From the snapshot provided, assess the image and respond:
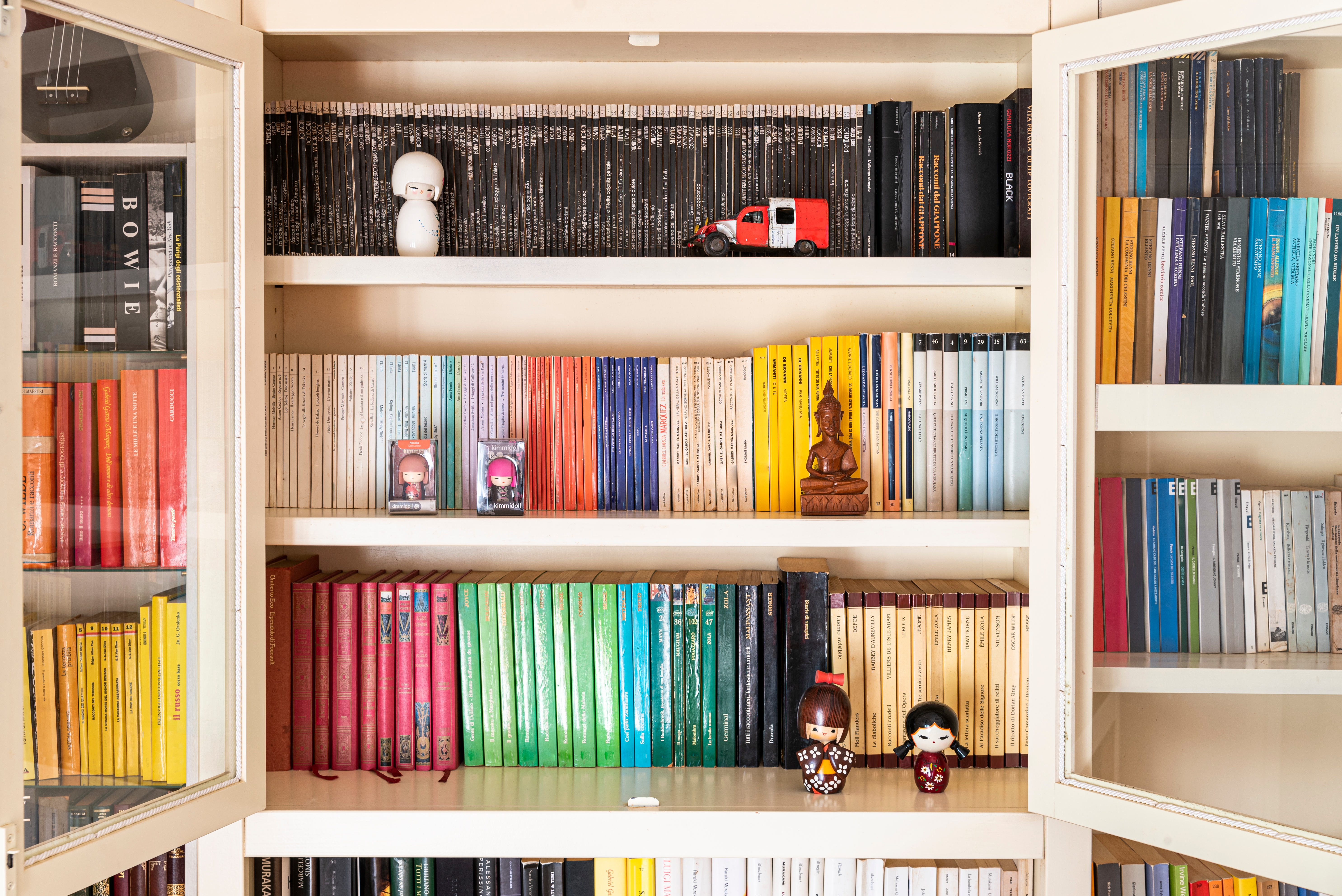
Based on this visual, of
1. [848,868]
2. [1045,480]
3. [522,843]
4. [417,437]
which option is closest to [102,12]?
[417,437]

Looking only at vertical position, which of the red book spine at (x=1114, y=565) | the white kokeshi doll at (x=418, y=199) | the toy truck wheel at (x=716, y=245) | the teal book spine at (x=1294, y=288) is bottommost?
the red book spine at (x=1114, y=565)

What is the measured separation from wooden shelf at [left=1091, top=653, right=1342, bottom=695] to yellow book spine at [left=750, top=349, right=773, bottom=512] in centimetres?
50

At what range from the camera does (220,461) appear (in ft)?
3.73

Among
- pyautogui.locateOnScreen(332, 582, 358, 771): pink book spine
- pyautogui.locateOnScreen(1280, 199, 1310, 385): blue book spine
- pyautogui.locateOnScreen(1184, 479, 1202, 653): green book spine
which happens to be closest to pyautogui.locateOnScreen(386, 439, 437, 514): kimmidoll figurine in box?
pyautogui.locateOnScreen(332, 582, 358, 771): pink book spine

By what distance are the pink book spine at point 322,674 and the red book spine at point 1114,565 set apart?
1096 mm

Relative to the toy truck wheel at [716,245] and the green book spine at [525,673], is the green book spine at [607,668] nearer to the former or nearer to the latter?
the green book spine at [525,673]

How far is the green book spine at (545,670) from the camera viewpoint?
1.31 metres

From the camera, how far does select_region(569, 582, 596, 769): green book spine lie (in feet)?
4.29

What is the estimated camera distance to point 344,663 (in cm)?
131

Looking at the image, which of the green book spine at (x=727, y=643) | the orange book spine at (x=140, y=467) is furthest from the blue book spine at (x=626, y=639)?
the orange book spine at (x=140, y=467)

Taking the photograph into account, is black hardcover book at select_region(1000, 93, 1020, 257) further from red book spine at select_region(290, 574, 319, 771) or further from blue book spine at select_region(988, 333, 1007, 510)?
red book spine at select_region(290, 574, 319, 771)

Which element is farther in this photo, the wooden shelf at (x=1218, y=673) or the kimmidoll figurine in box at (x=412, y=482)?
the kimmidoll figurine in box at (x=412, y=482)

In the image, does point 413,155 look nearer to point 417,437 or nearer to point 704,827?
point 417,437

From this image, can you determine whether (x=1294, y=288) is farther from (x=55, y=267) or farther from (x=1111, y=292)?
(x=55, y=267)
